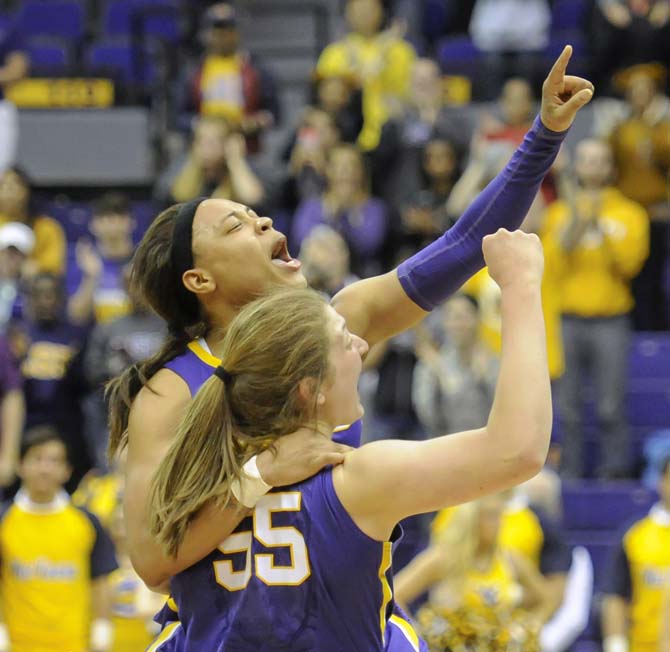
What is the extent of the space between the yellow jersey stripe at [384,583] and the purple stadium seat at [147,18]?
9.62 metres

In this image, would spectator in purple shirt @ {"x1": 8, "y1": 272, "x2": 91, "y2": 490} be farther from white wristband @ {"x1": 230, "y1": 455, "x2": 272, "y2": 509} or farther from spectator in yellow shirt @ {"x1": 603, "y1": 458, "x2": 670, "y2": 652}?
white wristband @ {"x1": 230, "y1": 455, "x2": 272, "y2": 509}

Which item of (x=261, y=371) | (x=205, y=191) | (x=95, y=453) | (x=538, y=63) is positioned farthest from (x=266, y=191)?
(x=261, y=371)

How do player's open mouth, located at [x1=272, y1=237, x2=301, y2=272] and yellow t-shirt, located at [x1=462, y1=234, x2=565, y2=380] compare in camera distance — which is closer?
player's open mouth, located at [x1=272, y1=237, x2=301, y2=272]

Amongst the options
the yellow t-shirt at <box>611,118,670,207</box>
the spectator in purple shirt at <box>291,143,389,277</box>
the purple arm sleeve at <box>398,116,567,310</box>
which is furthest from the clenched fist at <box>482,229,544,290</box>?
the yellow t-shirt at <box>611,118,670,207</box>

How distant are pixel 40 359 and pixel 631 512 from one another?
3336 millimetres

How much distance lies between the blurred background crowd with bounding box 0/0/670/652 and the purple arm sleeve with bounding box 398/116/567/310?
176 centimetres

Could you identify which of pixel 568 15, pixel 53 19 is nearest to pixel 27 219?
pixel 53 19

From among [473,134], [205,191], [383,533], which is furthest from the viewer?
[473,134]

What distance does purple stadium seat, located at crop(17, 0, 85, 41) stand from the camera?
1233 cm

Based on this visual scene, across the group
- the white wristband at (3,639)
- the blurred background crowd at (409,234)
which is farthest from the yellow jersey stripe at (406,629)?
the white wristband at (3,639)

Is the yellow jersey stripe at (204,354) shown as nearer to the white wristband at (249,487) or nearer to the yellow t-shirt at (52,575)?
the white wristband at (249,487)

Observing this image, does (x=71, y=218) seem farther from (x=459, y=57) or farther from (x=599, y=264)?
(x=599, y=264)

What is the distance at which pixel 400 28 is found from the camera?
10336 mm

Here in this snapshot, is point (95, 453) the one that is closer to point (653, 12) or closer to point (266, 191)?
point (266, 191)
